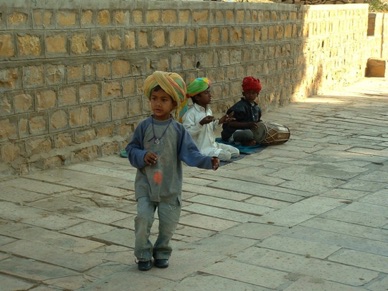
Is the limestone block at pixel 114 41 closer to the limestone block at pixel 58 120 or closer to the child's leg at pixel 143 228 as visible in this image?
the limestone block at pixel 58 120

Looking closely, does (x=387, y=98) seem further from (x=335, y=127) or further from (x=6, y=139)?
(x=6, y=139)

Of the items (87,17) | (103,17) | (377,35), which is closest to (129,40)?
(103,17)

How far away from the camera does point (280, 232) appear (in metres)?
5.28

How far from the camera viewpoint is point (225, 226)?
5.48 meters

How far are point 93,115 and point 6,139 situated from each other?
4.05 feet

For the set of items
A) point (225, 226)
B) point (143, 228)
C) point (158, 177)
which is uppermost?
point (158, 177)

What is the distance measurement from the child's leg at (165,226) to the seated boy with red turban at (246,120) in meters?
4.33

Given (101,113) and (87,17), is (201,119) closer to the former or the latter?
(101,113)

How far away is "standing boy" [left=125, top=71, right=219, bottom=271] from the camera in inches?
172

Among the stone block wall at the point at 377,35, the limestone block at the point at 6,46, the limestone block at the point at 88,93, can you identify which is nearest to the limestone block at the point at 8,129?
the limestone block at the point at 6,46

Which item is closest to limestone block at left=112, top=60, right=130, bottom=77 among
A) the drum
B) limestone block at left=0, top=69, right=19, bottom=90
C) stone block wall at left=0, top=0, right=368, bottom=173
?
stone block wall at left=0, top=0, right=368, bottom=173

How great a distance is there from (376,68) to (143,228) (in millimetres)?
13488

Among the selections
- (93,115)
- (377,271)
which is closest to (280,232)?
(377,271)

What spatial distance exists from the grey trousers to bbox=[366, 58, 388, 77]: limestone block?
13224 millimetres
